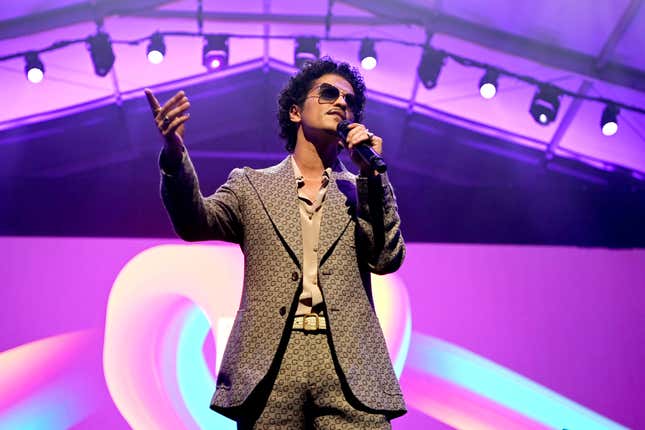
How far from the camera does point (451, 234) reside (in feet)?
14.7

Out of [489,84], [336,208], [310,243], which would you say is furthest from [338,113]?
[489,84]

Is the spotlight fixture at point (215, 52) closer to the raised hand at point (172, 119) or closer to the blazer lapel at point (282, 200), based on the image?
the blazer lapel at point (282, 200)

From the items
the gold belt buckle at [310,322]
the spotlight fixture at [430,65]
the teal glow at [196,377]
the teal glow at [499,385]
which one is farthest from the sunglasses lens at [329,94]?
the spotlight fixture at [430,65]

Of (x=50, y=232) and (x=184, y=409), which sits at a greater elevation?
(x=50, y=232)

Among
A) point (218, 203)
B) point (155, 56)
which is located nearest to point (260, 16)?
point (155, 56)

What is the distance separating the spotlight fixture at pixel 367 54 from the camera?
4.65 meters

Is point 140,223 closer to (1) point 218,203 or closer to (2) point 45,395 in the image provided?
(2) point 45,395

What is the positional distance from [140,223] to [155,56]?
3.63 ft

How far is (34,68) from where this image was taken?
4.53 metres

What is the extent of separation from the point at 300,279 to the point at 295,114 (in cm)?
65

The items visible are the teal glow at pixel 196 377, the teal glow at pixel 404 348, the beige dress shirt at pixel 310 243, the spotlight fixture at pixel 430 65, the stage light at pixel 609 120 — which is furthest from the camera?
the stage light at pixel 609 120

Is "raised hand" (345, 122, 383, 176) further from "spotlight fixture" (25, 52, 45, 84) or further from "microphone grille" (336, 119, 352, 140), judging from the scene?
"spotlight fixture" (25, 52, 45, 84)

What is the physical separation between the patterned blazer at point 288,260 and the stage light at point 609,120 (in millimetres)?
3635

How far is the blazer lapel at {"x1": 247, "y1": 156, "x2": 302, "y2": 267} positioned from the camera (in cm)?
167
